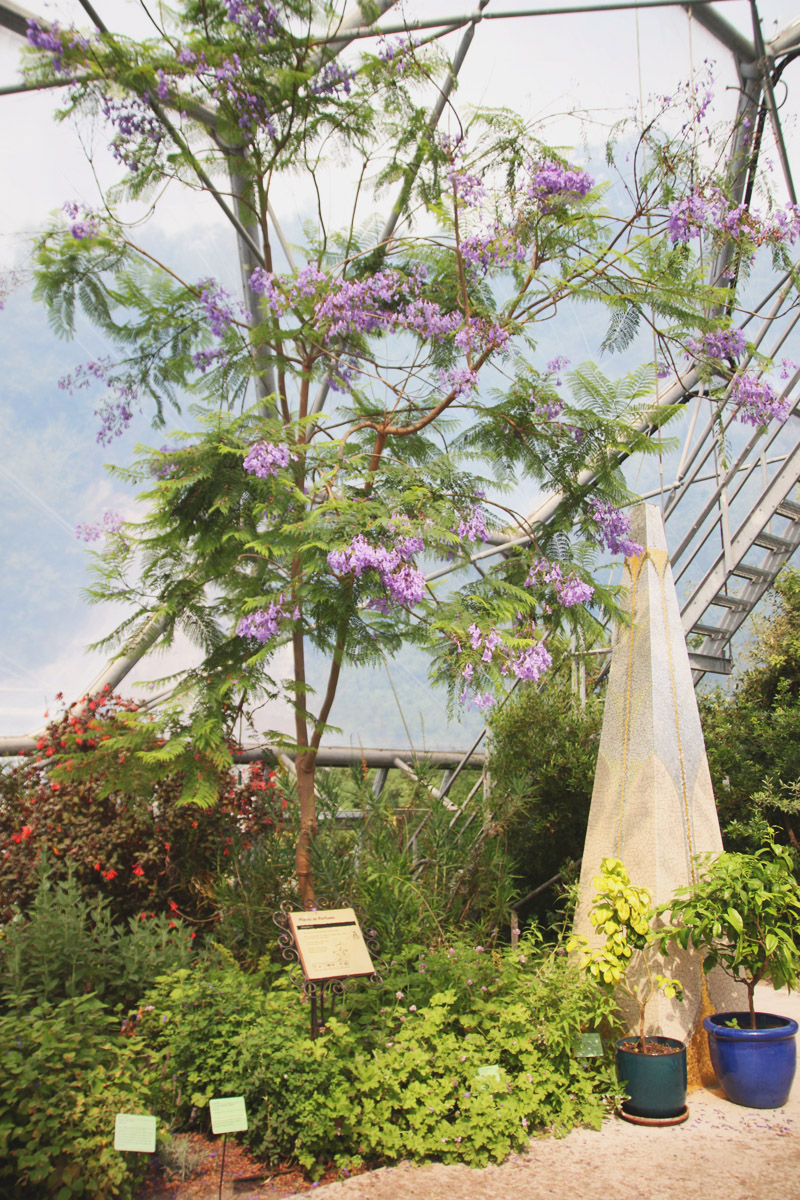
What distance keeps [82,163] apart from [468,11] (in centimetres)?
343

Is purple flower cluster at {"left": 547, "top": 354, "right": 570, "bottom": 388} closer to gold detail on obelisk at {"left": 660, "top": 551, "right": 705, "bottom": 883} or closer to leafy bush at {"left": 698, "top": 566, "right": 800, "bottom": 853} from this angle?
gold detail on obelisk at {"left": 660, "top": 551, "right": 705, "bottom": 883}

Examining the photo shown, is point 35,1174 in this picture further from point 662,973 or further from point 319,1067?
point 662,973

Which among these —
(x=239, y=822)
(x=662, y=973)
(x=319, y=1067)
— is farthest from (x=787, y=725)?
(x=319, y=1067)

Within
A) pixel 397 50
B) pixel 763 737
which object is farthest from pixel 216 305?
pixel 763 737

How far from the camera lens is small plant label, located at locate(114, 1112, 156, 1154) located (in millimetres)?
2646

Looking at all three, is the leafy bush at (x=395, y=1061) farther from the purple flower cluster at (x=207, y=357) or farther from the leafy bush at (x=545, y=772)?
the purple flower cluster at (x=207, y=357)

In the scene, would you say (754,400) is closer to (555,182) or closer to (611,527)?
(611,527)

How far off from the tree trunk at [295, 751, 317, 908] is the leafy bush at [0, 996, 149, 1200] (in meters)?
1.67

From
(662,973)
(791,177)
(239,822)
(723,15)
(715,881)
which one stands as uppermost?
(723,15)

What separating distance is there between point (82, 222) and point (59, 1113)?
4.05 m

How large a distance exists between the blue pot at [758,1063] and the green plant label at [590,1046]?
58 centimetres

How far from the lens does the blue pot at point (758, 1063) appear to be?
154 inches

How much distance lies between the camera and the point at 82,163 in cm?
758

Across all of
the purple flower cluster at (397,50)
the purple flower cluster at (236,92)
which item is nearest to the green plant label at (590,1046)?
the purple flower cluster at (236,92)
